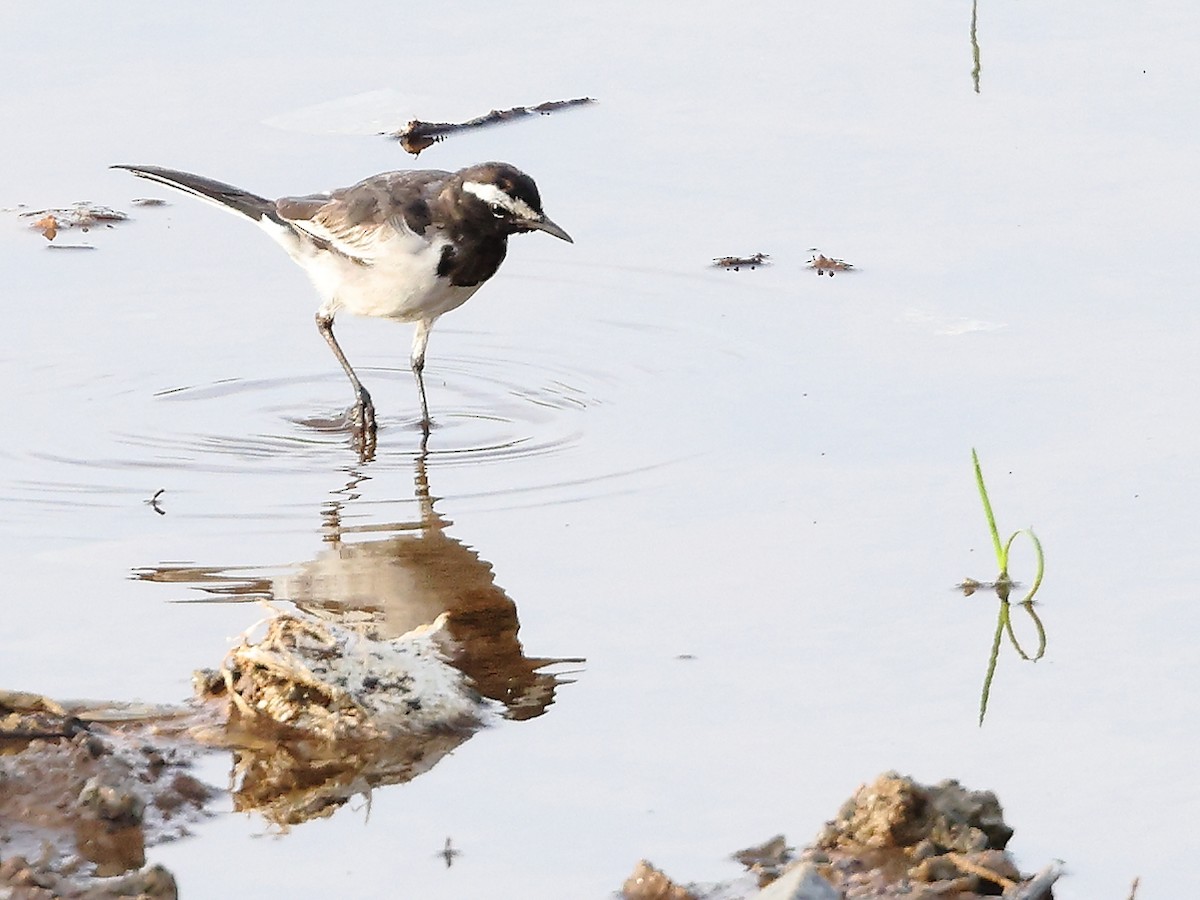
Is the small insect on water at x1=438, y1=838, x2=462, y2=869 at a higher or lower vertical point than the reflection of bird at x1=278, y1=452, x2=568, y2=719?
higher

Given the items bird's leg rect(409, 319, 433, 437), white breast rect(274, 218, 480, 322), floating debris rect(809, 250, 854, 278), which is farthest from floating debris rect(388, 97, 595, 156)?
floating debris rect(809, 250, 854, 278)

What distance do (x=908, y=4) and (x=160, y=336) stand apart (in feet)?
21.9

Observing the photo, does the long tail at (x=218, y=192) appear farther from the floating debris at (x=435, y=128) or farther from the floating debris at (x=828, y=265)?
the floating debris at (x=828, y=265)

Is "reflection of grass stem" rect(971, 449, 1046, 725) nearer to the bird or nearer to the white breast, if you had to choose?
the bird

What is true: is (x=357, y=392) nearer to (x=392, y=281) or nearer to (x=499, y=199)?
(x=392, y=281)

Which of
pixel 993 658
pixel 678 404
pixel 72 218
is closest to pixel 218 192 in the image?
pixel 72 218

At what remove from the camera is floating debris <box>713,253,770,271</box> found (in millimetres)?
11055

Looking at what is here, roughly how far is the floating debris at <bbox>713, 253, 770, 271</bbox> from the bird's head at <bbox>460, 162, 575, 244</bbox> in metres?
1.34

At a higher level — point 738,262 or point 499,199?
point 499,199

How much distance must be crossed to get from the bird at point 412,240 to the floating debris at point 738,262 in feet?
4.26

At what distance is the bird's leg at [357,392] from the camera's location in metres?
9.56

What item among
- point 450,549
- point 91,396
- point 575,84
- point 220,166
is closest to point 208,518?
point 450,549

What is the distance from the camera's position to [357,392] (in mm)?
9883

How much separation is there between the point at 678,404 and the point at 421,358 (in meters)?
1.34
